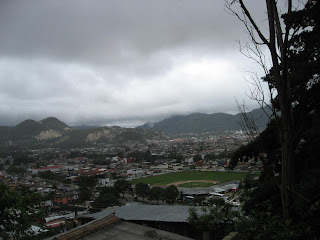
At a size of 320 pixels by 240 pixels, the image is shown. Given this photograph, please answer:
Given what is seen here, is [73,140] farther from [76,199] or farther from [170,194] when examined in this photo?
[170,194]

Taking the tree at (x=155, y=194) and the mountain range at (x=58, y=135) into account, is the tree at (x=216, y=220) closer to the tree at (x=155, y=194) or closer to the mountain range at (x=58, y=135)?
the tree at (x=155, y=194)

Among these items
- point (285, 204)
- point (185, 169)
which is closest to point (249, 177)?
point (285, 204)

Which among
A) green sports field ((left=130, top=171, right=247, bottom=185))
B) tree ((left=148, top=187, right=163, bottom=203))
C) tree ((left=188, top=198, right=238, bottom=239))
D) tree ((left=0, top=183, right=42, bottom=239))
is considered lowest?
green sports field ((left=130, top=171, right=247, bottom=185))

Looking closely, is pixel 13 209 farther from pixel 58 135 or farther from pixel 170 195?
pixel 58 135

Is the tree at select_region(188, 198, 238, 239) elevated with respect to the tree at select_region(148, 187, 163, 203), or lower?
elevated

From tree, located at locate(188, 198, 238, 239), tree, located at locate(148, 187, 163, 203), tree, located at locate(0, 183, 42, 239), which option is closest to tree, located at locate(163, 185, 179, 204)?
tree, located at locate(148, 187, 163, 203)

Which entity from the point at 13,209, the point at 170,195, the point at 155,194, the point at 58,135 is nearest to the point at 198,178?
the point at 155,194

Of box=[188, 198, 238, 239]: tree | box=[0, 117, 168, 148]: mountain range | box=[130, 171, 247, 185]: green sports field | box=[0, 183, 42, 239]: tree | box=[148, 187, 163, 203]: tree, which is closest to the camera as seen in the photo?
box=[0, 183, 42, 239]: tree

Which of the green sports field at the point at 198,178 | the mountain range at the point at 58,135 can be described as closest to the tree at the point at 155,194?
the green sports field at the point at 198,178

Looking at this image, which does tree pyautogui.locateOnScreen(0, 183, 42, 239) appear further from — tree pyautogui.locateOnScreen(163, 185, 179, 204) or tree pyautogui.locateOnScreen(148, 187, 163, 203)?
tree pyautogui.locateOnScreen(148, 187, 163, 203)
